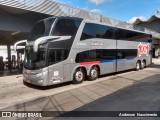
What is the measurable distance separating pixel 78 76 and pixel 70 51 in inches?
68.4

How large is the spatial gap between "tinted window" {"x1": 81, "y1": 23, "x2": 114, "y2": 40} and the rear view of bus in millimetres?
924

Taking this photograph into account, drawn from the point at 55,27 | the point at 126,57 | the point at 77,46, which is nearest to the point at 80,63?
the point at 77,46

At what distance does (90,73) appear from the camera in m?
12.8

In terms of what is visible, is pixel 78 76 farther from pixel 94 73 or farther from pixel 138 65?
pixel 138 65

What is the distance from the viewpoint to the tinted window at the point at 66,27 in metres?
10.4

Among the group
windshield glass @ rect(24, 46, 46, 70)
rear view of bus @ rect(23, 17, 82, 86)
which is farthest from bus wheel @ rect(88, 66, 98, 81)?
windshield glass @ rect(24, 46, 46, 70)

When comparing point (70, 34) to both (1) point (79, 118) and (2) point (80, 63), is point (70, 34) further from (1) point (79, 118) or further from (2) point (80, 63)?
(1) point (79, 118)

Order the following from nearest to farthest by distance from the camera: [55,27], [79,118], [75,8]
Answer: [79,118]
[55,27]
[75,8]

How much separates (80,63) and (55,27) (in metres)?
2.80

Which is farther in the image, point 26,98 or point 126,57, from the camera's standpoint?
point 126,57

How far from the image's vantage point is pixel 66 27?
1088cm

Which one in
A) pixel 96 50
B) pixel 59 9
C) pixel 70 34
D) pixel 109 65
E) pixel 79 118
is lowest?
pixel 79 118

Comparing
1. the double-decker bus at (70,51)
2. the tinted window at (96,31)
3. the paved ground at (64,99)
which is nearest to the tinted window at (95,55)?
the double-decker bus at (70,51)

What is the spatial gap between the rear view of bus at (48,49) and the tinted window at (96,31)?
0.92m
